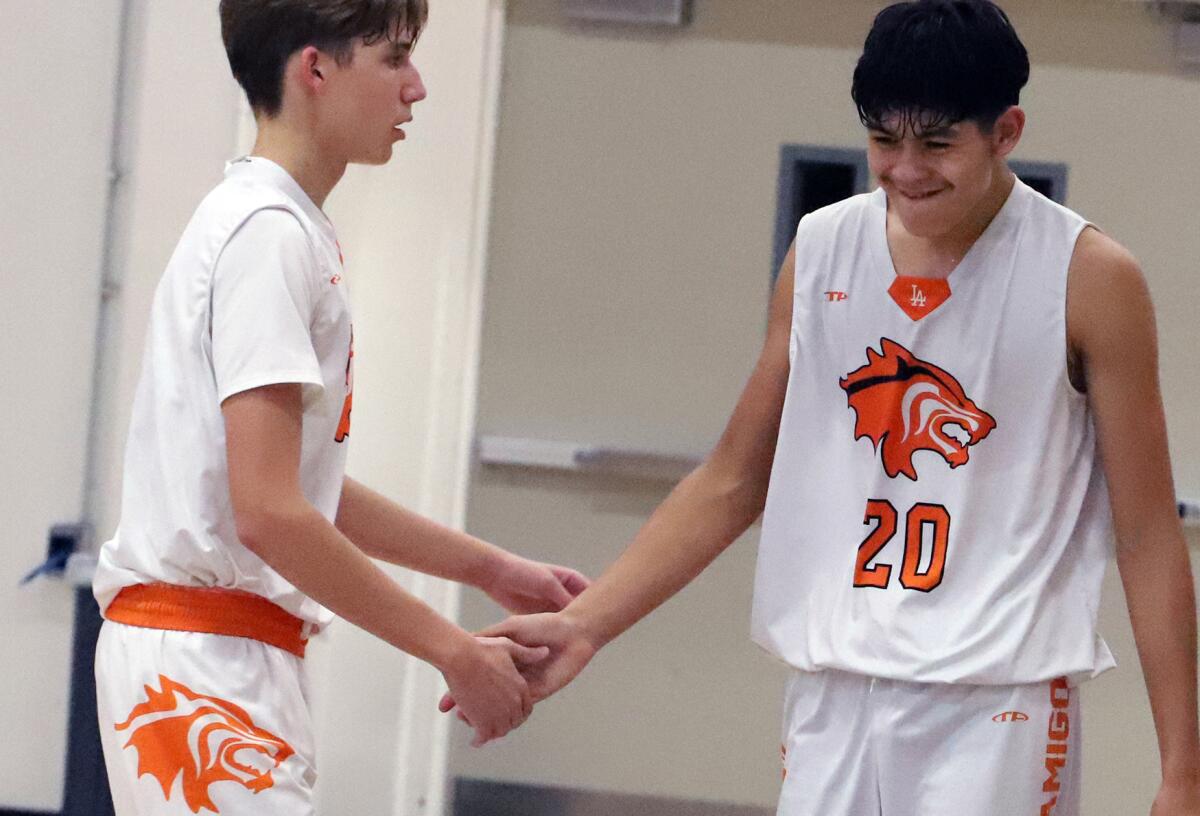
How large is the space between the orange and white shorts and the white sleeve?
0.27 m

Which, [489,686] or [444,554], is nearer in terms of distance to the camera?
[489,686]

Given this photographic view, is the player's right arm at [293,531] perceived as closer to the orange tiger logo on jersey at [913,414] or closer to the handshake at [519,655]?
the handshake at [519,655]

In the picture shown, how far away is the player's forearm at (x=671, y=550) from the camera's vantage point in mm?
2143

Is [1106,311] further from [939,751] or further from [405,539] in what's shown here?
[405,539]

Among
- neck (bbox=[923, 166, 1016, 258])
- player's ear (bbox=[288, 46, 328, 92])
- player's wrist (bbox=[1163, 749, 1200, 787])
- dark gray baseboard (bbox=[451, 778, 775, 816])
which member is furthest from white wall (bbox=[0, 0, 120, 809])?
player's wrist (bbox=[1163, 749, 1200, 787])

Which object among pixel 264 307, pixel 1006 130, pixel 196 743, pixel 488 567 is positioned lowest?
pixel 196 743

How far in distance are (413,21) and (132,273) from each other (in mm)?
1963

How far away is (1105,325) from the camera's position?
5.92ft

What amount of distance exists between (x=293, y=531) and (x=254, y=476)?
0.08 m

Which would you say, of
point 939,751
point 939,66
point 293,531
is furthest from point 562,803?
point 939,66

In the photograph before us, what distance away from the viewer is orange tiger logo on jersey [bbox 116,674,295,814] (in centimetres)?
176

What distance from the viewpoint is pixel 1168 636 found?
5.90ft

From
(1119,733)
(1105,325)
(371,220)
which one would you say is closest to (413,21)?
(1105,325)

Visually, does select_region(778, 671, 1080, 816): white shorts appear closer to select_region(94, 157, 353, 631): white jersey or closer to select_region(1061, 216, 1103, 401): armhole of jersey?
select_region(1061, 216, 1103, 401): armhole of jersey
